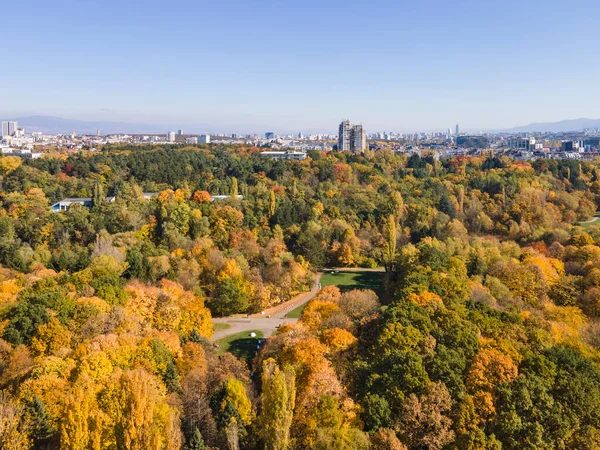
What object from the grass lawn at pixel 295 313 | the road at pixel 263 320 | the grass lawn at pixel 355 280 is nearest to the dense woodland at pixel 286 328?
the road at pixel 263 320

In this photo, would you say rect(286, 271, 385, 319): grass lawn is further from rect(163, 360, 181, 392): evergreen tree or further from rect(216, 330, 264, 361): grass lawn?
rect(163, 360, 181, 392): evergreen tree

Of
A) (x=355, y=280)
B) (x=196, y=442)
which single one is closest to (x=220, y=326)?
(x=355, y=280)

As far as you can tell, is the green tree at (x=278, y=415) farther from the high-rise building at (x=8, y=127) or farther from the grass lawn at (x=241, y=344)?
the high-rise building at (x=8, y=127)

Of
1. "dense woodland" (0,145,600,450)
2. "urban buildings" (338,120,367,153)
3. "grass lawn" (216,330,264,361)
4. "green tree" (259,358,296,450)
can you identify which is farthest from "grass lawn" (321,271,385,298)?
"urban buildings" (338,120,367,153)

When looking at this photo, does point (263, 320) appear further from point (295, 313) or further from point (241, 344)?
point (241, 344)

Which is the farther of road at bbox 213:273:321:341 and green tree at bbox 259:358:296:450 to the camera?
road at bbox 213:273:321:341

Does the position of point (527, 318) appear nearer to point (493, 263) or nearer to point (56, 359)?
point (493, 263)

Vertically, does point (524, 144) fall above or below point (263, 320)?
above
